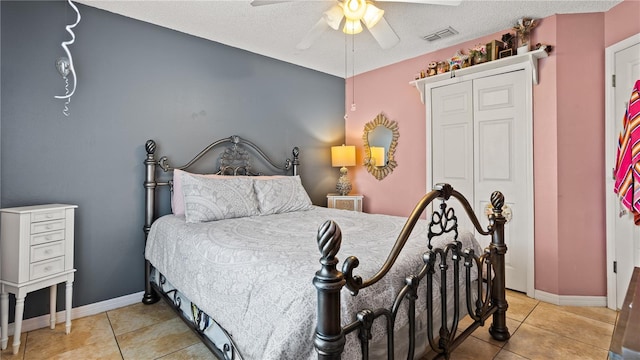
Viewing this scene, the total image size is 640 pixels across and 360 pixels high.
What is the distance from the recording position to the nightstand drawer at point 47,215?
1954mm

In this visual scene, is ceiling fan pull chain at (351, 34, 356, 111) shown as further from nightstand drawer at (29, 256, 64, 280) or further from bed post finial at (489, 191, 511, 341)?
nightstand drawer at (29, 256, 64, 280)

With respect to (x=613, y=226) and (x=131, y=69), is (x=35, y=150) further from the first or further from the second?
(x=613, y=226)

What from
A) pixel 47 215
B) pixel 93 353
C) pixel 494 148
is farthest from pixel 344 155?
pixel 93 353

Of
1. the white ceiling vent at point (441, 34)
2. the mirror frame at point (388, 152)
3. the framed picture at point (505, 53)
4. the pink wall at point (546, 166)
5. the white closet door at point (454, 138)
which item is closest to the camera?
the pink wall at point (546, 166)

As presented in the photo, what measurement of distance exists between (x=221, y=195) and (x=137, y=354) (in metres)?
1.20

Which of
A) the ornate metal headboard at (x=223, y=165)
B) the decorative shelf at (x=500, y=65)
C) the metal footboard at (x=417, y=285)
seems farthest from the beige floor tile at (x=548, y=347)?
the ornate metal headboard at (x=223, y=165)

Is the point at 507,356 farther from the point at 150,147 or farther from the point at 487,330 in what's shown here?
the point at 150,147

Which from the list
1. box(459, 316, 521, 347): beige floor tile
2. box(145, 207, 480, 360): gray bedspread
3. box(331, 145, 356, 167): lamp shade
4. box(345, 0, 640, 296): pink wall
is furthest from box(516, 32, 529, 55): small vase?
box(459, 316, 521, 347): beige floor tile

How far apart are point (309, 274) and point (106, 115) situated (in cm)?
237

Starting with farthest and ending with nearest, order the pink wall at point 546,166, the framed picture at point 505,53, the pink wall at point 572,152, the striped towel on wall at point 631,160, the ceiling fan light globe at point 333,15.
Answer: the framed picture at point 505,53, the pink wall at point 546,166, the pink wall at point 572,152, the ceiling fan light globe at point 333,15, the striped towel on wall at point 631,160

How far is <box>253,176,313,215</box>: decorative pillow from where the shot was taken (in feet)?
9.26

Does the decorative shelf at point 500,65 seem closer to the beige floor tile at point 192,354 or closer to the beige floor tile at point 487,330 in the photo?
the beige floor tile at point 487,330

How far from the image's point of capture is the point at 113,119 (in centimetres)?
256

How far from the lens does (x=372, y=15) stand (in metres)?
2.20
